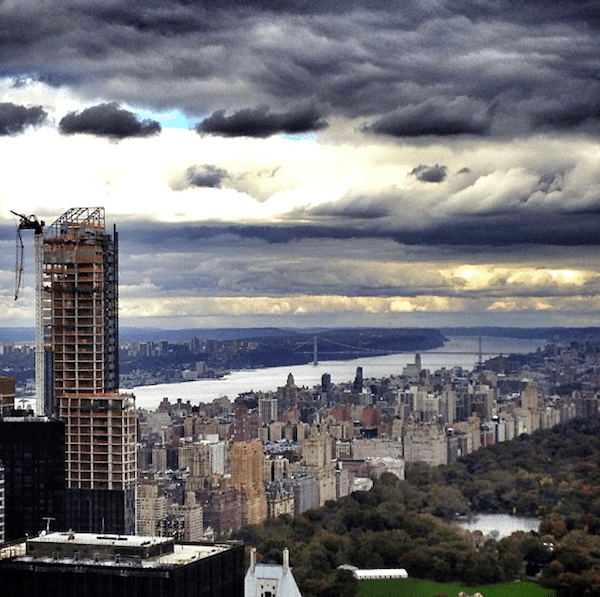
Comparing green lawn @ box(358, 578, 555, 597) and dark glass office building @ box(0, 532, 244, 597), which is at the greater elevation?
dark glass office building @ box(0, 532, 244, 597)

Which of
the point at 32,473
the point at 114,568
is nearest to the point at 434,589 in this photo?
the point at 32,473

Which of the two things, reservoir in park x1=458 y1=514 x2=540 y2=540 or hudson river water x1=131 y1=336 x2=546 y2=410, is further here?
hudson river water x1=131 y1=336 x2=546 y2=410

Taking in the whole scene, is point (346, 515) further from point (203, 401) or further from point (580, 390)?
point (580, 390)

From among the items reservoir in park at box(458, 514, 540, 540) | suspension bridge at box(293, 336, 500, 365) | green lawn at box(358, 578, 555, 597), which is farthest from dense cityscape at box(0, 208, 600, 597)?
reservoir in park at box(458, 514, 540, 540)

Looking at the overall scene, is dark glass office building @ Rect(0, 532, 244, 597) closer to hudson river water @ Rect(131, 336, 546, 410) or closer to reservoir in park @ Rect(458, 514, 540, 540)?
reservoir in park @ Rect(458, 514, 540, 540)

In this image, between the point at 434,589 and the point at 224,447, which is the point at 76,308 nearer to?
the point at 434,589

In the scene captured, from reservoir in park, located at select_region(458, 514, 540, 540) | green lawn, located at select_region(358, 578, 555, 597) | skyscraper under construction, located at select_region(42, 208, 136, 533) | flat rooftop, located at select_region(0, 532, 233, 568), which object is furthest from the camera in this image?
reservoir in park, located at select_region(458, 514, 540, 540)
